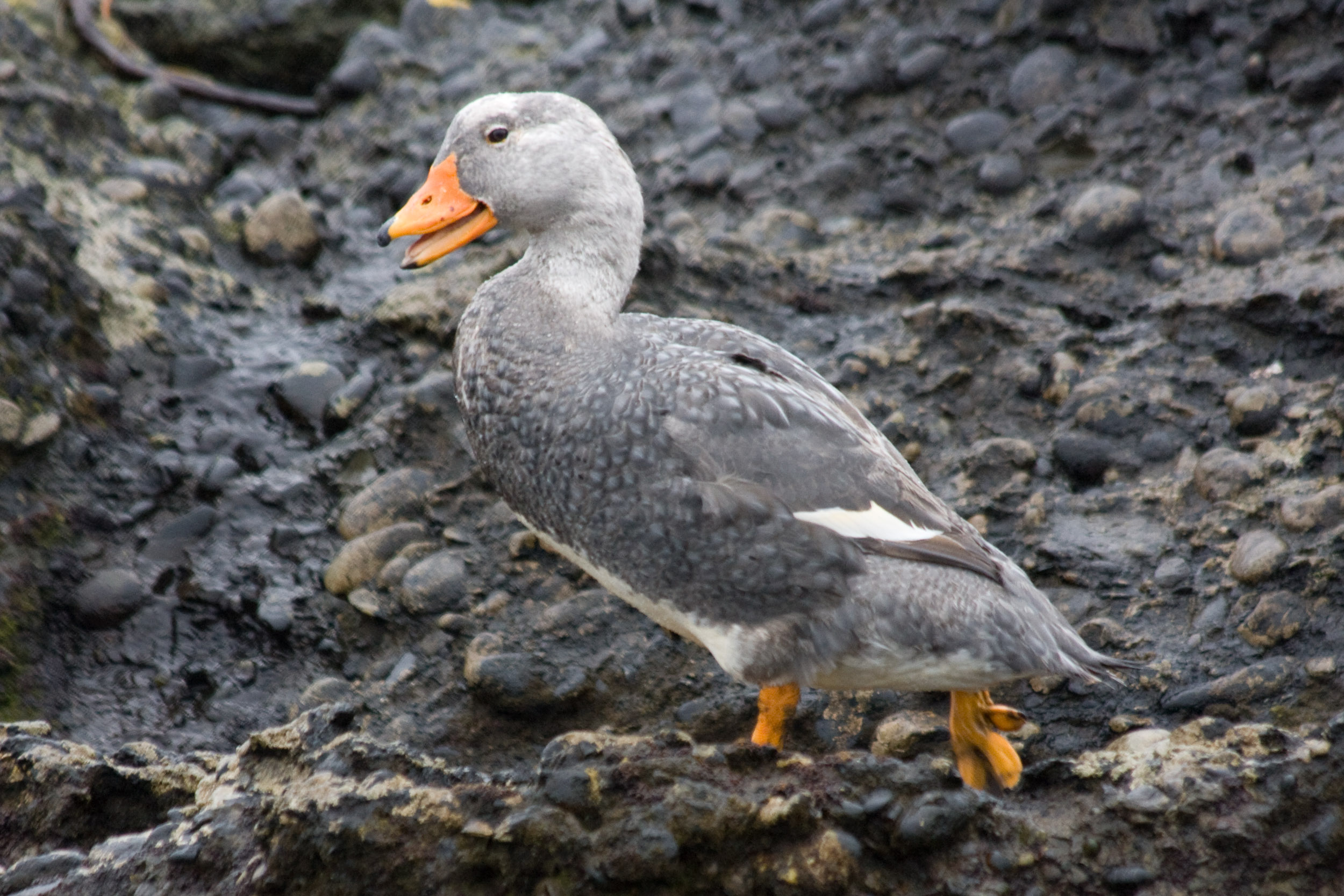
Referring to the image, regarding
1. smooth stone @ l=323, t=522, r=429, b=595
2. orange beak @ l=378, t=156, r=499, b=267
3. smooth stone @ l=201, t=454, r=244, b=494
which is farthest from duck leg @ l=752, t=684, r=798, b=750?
smooth stone @ l=201, t=454, r=244, b=494

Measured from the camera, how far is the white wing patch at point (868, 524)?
3.40 metres

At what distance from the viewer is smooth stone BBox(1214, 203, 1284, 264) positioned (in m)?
4.97

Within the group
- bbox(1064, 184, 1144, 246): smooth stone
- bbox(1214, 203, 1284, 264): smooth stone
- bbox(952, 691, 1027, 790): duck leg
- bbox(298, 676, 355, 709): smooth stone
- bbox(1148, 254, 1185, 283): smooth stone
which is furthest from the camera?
bbox(1064, 184, 1144, 246): smooth stone

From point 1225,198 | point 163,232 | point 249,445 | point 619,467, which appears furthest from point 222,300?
point 1225,198

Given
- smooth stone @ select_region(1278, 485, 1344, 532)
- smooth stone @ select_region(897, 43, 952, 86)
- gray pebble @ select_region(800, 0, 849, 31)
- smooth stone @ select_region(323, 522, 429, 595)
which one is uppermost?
gray pebble @ select_region(800, 0, 849, 31)

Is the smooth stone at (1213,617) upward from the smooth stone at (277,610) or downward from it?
downward

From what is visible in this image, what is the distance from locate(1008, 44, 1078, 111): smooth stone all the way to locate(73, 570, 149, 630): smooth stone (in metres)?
4.66

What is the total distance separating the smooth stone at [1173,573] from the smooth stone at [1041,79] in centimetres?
282

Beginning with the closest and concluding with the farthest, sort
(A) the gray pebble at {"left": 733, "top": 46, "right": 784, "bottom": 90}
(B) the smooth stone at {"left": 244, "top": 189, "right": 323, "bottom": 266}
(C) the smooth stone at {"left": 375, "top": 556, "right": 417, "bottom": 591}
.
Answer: (C) the smooth stone at {"left": 375, "top": 556, "right": 417, "bottom": 591}, (B) the smooth stone at {"left": 244, "top": 189, "right": 323, "bottom": 266}, (A) the gray pebble at {"left": 733, "top": 46, "right": 784, "bottom": 90}

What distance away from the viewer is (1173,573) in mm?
4027

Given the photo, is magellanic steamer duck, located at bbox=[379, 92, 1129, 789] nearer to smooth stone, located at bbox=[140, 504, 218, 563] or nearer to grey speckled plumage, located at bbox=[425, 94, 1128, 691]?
grey speckled plumage, located at bbox=[425, 94, 1128, 691]

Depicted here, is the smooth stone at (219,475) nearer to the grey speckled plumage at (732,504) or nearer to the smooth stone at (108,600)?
the smooth stone at (108,600)

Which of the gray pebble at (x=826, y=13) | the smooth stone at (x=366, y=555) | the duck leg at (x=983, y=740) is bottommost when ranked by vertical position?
the duck leg at (x=983, y=740)

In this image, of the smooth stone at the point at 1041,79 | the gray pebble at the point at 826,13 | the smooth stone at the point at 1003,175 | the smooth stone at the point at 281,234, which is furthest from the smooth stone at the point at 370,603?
the gray pebble at the point at 826,13
